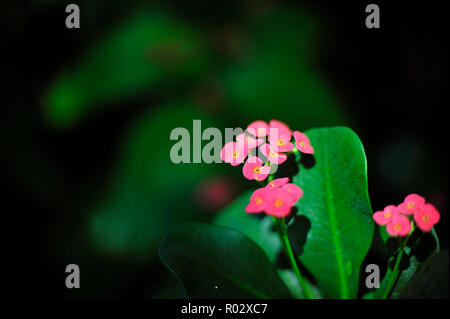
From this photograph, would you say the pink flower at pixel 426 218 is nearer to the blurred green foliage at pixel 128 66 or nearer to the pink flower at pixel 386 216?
the pink flower at pixel 386 216

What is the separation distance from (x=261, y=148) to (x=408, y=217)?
0.63ft

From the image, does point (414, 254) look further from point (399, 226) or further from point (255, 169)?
point (255, 169)

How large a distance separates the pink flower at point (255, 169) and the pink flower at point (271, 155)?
0.04ft

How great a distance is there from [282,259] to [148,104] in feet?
3.27

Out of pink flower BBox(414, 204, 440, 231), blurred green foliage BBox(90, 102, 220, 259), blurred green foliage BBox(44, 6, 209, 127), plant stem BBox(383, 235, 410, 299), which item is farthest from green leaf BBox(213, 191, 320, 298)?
blurred green foliage BBox(44, 6, 209, 127)

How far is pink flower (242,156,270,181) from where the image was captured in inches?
21.2

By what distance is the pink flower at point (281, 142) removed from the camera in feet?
1.83

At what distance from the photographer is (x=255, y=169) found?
545 millimetres

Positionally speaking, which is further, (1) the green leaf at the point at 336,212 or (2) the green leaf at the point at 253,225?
(2) the green leaf at the point at 253,225

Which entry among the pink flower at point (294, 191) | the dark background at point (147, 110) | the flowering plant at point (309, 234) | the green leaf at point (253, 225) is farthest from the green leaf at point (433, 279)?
the dark background at point (147, 110)

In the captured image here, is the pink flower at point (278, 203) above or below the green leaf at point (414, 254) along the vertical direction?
above

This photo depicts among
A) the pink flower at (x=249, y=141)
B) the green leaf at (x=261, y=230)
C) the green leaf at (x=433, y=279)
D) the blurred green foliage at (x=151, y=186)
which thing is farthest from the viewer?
the blurred green foliage at (x=151, y=186)

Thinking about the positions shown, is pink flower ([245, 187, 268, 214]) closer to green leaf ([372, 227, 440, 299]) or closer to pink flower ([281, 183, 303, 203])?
pink flower ([281, 183, 303, 203])

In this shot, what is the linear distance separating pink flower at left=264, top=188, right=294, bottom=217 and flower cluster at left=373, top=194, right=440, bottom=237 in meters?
0.12
